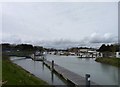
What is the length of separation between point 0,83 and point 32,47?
15196 cm

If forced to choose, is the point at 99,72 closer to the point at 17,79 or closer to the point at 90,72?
the point at 90,72

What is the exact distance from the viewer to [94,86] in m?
19.3

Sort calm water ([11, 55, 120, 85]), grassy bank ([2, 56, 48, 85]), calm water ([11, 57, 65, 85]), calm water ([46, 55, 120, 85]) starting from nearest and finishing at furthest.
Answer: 1. grassy bank ([2, 56, 48, 85])
2. calm water ([11, 57, 65, 85])
3. calm water ([11, 55, 120, 85])
4. calm water ([46, 55, 120, 85])

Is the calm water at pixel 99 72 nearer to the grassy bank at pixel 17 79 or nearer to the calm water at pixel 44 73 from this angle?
the calm water at pixel 44 73

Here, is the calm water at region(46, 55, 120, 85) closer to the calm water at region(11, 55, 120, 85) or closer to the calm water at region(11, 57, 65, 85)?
the calm water at region(11, 55, 120, 85)

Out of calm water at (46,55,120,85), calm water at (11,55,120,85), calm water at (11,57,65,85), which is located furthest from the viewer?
calm water at (46,55,120,85)

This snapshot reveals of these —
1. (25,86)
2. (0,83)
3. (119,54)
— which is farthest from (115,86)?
(119,54)

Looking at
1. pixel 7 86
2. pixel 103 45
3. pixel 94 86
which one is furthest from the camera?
pixel 103 45

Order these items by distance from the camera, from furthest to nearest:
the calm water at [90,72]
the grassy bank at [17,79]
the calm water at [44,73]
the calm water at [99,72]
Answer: the calm water at [99,72] < the calm water at [90,72] < the calm water at [44,73] < the grassy bank at [17,79]

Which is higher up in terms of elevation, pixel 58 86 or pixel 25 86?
pixel 25 86

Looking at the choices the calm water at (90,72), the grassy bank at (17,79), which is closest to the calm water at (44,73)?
the calm water at (90,72)

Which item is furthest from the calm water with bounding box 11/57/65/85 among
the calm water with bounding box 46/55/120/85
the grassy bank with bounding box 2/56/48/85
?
the grassy bank with bounding box 2/56/48/85

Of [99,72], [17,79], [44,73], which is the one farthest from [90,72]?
[17,79]

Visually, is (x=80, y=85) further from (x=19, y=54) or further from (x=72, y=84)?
(x=19, y=54)
